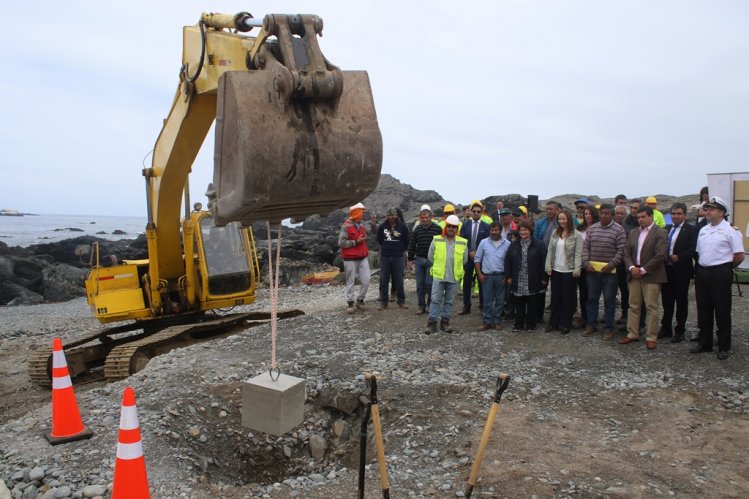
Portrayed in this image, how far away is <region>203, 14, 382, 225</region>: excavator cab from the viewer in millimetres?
3859

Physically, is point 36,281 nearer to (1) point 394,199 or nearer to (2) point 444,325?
(2) point 444,325

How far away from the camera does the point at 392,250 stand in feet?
37.7

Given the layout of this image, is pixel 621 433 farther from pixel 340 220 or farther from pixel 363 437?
pixel 340 220

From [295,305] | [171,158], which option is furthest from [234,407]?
[295,305]

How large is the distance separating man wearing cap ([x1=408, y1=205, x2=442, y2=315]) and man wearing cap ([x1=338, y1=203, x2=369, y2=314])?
3.00ft

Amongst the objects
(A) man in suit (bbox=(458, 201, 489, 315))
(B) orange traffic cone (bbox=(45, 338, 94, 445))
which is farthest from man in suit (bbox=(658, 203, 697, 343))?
(B) orange traffic cone (bbox=(45, 338, 94, 445))

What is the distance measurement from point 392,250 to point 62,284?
47.4 ft

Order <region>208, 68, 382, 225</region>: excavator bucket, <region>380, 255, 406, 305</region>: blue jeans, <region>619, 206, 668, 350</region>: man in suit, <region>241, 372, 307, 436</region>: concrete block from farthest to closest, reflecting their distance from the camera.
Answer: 1. <region>380, 255, 406, 305</region>: blue jeans
2. <region>619, 206, 668, 350</region>: man in suit
3. <region>241, 372, 307, 436</region>: concrete block
4. <region>208, 68, 382, 225</region>: excavator bucket

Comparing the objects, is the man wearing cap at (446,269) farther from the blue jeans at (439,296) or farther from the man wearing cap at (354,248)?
the man wearing cap at (354,248)

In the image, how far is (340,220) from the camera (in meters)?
40.4

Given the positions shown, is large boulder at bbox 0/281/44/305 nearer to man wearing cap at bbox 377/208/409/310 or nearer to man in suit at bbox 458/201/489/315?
man wearing cap at bbox 377/208/409/310

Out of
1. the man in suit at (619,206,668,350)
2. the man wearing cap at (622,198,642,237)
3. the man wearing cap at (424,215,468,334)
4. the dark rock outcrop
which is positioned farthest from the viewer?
the dark rock outcrop

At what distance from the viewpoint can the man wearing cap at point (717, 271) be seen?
7.57 meters

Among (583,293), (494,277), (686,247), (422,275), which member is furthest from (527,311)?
(686,247)
